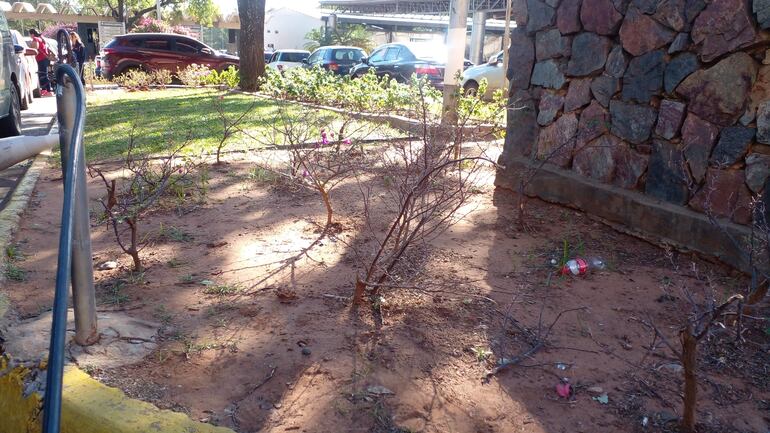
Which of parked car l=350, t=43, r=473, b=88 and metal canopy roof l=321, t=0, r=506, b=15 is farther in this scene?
metal canopy roof l=321, t=0, r=506, b=15

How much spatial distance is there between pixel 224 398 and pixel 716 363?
2165 mm

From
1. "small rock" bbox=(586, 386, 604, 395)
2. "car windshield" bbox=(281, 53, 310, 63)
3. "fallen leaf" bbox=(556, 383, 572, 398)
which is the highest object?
"car windshield" bbox=(281, 53, 310, 63)

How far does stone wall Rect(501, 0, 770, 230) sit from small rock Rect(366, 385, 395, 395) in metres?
2.12

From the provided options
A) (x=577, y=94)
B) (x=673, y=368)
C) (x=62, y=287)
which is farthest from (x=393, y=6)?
(x=62, y=287)

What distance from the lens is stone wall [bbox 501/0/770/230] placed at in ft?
12.8

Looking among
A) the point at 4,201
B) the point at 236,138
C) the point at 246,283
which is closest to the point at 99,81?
the point at 236,138

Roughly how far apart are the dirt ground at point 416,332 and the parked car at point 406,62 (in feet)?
40.8

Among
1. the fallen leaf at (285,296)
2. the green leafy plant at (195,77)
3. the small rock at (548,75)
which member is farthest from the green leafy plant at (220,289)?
the green leafy plant at (195,77)

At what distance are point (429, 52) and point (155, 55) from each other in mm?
8806

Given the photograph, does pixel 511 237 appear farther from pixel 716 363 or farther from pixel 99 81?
pixel 99 81

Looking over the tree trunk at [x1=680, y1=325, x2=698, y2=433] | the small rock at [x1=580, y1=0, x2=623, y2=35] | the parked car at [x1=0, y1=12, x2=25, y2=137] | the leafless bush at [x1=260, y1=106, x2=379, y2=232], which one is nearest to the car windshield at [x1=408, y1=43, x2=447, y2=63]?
the leafless bush at [x1=260, y1=106, x2=379, y2=232]

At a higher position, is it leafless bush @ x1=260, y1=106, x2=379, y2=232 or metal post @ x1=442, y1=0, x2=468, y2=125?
metal post @ x1=442, y1=0, x2=468, y2=125

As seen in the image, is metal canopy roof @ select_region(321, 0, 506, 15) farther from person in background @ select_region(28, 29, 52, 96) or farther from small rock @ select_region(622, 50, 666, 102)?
small rock @ select_region(622, 50, 666, 102)

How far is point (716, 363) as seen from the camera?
2.97 metres
